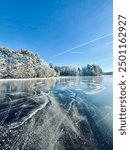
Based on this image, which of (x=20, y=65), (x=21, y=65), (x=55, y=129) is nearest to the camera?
(x=55, y=129)

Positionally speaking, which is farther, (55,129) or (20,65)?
(20,65)

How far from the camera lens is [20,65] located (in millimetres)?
44969

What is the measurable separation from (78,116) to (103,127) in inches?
51.6

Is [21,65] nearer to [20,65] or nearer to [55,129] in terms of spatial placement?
[20,65]

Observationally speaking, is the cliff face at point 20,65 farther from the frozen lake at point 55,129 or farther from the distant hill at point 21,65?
the frozen lake at point 55,129

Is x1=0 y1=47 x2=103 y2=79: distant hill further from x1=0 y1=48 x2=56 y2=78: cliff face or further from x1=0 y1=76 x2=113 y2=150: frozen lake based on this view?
x1=0 y1=76 x2=113 y2=150: frozen lake

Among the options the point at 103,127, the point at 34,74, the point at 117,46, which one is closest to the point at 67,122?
the point at 103,127

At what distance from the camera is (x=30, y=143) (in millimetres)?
4488

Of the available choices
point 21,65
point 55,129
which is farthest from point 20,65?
point 55,129

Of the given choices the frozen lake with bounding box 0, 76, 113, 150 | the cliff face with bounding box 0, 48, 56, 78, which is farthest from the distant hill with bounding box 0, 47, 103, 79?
the frozen lake with bounding box 0, 76, 113, 150

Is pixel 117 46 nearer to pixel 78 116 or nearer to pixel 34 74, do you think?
pixel 78 116

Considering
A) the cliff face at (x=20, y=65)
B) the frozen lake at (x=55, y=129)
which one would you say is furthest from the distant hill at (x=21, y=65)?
the frozen lake at (x=55, y=129)

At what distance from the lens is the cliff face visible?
134ft

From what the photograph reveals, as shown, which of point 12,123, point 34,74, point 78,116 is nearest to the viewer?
point 12,123
